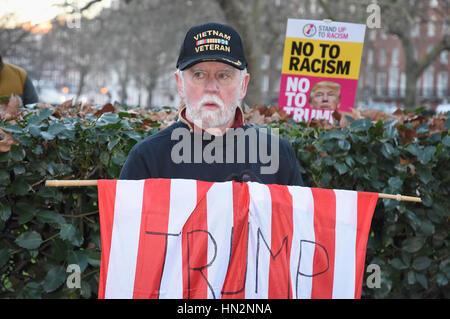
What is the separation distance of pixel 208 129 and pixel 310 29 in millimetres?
3242

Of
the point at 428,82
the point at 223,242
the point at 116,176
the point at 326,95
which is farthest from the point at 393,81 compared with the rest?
the point at 223,242

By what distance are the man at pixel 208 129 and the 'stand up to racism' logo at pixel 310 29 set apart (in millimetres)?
3008

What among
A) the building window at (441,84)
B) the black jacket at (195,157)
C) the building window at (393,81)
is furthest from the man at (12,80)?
the building window at (393,81)

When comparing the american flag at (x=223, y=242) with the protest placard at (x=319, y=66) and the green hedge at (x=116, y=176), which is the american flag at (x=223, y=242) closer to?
the green hedge at (x=116, y=176)

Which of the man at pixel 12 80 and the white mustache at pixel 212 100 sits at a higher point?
the man at pixel 12 80

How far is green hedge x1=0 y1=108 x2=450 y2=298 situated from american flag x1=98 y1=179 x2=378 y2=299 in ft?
3.21

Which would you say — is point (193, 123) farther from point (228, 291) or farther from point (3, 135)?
point (3, 135)

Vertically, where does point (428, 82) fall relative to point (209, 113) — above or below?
above

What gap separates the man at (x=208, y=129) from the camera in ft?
9.16

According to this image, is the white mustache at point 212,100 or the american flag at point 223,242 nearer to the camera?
the american flag at point 223,242

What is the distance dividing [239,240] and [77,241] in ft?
4.57

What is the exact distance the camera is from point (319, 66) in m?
5.75

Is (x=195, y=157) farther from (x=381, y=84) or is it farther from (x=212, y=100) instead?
(x=381, y=84)

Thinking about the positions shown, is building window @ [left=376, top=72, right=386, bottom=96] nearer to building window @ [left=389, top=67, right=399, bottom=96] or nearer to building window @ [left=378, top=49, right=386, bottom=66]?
building window @ [left=389, top=67, right=399, bottom=96]
